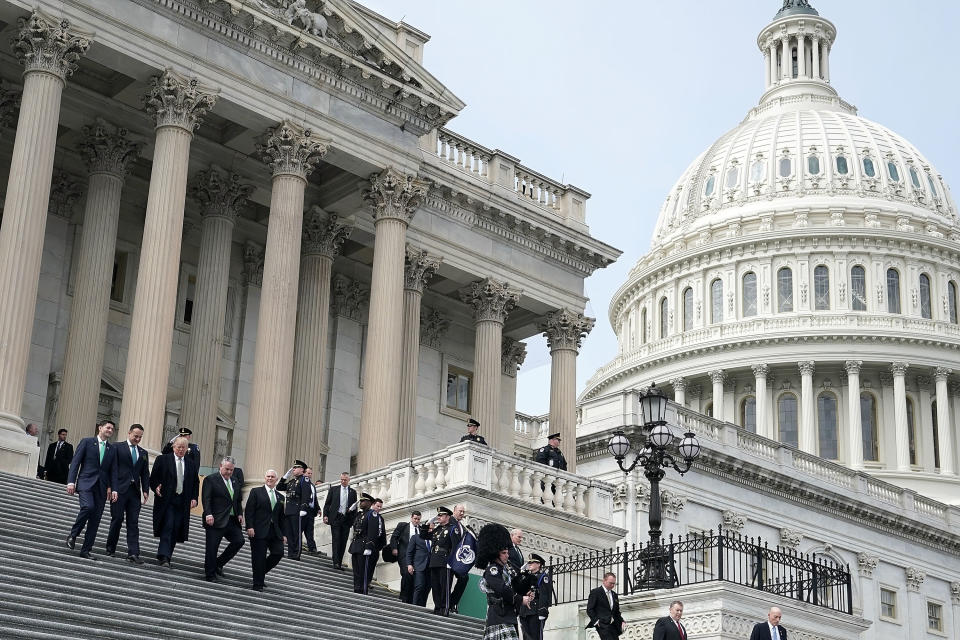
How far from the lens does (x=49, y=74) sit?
1069 inches

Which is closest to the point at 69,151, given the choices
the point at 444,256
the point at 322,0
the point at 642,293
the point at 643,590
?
the point at 322,0

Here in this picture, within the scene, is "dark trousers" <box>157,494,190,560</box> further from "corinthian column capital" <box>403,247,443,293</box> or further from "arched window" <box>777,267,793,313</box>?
"arched window" <box>777,267,793,313</box>

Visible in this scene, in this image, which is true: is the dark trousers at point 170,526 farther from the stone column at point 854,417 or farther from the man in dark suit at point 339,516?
the stone column at point 854,417

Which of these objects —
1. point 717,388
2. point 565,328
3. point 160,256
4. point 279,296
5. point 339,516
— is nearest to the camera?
point 339,516

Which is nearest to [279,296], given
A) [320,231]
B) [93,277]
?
[93,277]

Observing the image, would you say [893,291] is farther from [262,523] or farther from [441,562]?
[262,523]

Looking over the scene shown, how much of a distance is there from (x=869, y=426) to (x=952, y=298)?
1117cm

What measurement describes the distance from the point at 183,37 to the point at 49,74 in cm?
362

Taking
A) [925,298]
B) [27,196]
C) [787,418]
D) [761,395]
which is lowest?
[27,196]

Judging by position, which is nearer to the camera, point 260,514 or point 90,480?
point 90,480

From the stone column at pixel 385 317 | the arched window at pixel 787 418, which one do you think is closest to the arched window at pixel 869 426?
the arched window at pixel 787 418

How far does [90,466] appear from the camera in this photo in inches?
693

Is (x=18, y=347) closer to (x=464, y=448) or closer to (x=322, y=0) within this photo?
(x=464, y=448)

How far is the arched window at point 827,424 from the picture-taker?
81625 millimetres
